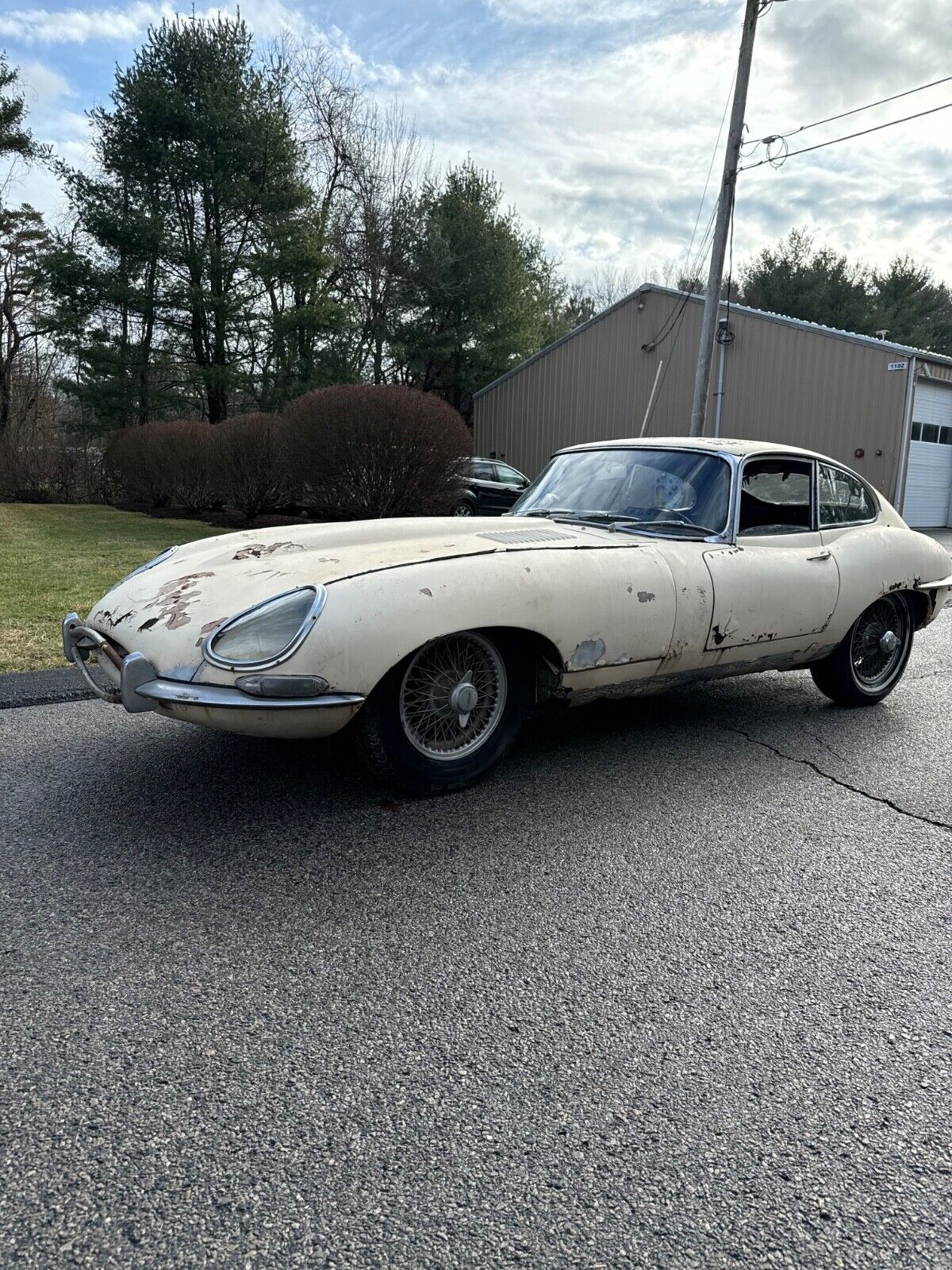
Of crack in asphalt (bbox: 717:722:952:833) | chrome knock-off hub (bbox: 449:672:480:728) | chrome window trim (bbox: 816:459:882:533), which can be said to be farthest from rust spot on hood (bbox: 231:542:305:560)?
chrome window trim (bbox: 816:459:882:533)

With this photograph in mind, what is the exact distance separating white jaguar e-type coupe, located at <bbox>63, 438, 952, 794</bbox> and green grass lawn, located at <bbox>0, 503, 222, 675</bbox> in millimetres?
2756

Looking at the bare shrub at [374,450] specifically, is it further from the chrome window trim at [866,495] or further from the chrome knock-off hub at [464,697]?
the chrome knock-off hub at [464,697]

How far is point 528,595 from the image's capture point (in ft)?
11.0

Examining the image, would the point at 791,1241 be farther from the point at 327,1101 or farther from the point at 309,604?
the point at 309,604

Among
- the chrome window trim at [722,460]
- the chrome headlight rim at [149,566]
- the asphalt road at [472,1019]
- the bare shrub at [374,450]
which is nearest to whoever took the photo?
the asphalt road at [472,1019]

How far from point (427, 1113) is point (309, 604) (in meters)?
1.68

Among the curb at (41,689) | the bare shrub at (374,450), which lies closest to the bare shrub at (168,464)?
the bare shrub at (374,450)

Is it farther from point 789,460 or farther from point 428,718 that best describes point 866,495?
point 428,718

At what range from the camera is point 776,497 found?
4.55 meters

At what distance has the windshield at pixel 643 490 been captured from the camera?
4273mm

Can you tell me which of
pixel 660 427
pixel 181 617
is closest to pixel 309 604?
pixel 181 617

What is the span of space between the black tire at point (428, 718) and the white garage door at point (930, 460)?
18.0 m

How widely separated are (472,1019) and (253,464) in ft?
45.7

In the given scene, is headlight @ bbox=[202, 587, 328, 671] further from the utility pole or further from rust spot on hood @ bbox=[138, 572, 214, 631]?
the utility pole
